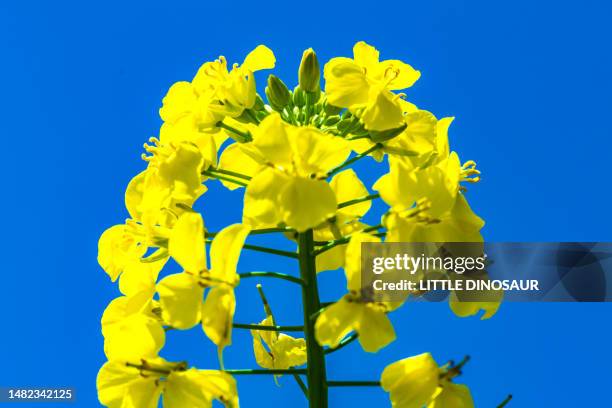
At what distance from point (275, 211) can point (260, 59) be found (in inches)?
42.5

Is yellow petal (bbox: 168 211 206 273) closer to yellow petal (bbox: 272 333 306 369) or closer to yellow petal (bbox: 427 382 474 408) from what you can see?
yellow petal (bbox: 427 382 474 408)

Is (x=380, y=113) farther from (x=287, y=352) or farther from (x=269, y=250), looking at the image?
(x=287, y=352)

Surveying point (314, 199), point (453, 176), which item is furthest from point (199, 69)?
point (453, 176)

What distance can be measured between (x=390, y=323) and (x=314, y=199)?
0.50 meters

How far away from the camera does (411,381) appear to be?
257 cm

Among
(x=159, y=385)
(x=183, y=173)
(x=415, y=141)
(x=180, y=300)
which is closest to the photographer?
(x=180, y=300)

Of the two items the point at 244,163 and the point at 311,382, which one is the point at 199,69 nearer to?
the point at 244,163

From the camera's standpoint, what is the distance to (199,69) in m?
3.21

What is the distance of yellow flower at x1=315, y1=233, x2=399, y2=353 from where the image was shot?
7.91ft

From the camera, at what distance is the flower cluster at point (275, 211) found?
2498mm

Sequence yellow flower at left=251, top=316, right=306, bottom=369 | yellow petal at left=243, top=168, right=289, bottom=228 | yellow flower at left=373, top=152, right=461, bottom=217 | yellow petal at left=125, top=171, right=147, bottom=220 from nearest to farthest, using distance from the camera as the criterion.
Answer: yellow petal at left=243, top=168, right=289, bottom=228
yellow flower at left=373, top=152, right=461, bottom=217
yellow petal at left=125, top=171, right=147, bottom=220
yellow flower at left=251, top=316, right=306, bottom=369

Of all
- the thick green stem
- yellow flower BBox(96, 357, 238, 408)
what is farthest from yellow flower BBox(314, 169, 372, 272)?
yellow flower BBox(96, 357, 238, 408)

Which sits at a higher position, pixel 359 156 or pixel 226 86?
pixel 226 86

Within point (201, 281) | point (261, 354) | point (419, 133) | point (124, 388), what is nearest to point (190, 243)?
point (201, 281)
